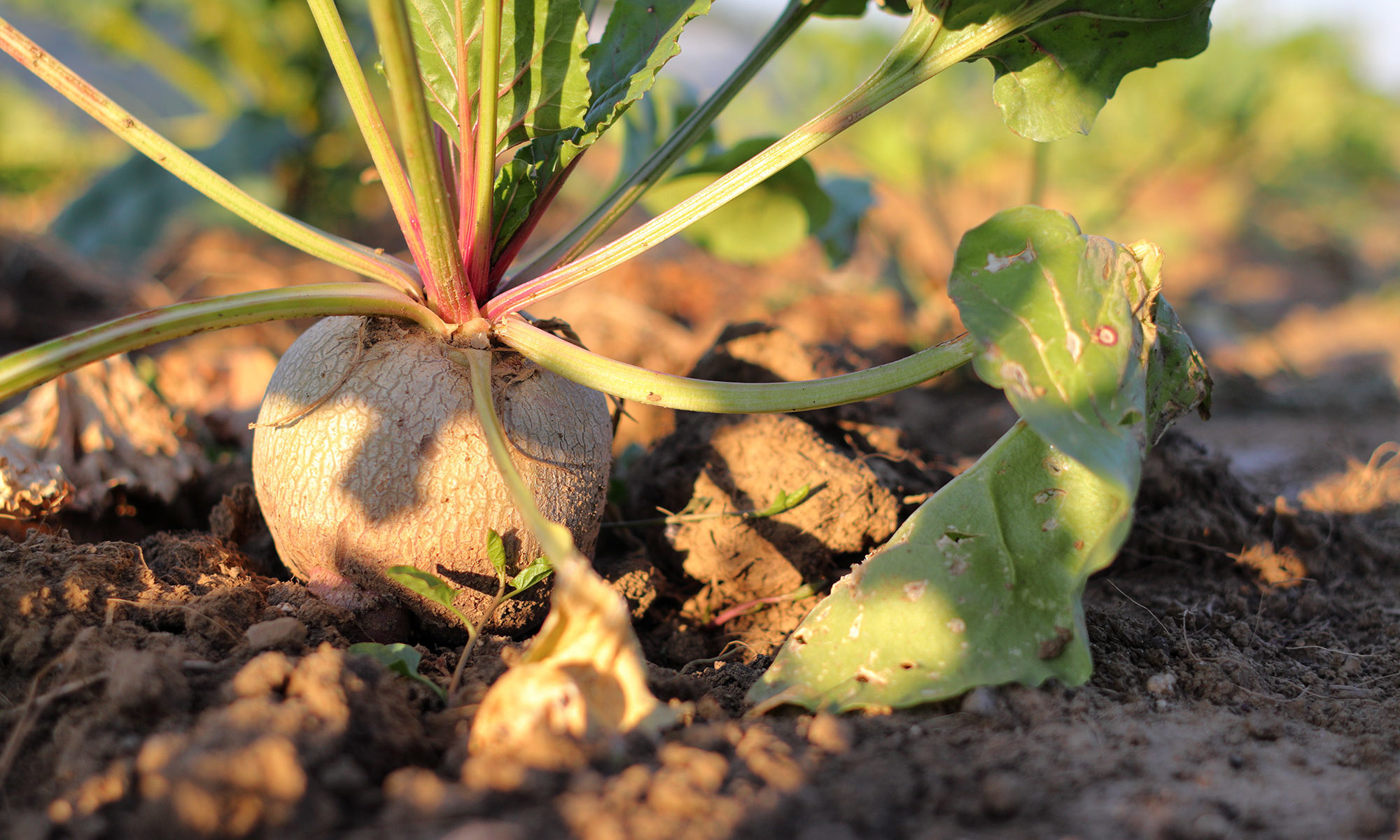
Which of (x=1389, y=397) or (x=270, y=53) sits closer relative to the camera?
(x=1389, y=397)

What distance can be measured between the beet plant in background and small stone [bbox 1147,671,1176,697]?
23 centimetres

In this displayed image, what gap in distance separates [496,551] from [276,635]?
1.21ft

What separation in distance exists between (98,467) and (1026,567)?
207 cm

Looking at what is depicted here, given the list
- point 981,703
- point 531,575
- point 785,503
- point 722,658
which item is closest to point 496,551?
point 531,575

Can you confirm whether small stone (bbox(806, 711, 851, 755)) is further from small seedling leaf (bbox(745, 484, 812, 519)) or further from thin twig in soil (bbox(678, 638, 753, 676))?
small seedling leaf (bbox(745, 484, 812, 519))

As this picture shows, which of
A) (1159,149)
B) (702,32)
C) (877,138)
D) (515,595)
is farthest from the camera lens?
(702,32)

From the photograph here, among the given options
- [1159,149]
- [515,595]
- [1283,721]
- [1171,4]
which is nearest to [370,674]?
[515,595]

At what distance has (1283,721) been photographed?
4.47 ft

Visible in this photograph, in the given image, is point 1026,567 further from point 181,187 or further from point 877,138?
point 877,138

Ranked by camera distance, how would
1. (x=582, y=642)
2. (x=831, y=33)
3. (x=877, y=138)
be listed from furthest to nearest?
(x=831, y=33) → (x=877, y=138) → (x=582, y=642)

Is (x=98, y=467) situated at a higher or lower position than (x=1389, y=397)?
higher

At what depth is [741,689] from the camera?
1.47 m

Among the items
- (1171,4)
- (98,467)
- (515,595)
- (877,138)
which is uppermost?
(877,138)

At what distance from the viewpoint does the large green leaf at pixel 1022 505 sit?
1300 millimetres
